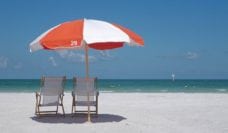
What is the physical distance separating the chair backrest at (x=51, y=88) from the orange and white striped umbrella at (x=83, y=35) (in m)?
0.79

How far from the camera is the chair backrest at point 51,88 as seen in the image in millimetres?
8484

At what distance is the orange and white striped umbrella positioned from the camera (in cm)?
730

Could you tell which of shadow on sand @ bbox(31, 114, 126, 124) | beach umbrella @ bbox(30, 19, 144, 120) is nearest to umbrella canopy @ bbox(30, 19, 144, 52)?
beach umbrella @ bbox(30, 19, 144, 120)

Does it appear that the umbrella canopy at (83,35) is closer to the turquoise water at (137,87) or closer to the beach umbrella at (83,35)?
the beach umbrella at (83,35)

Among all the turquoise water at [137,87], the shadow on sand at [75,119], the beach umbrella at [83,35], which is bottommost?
the shadow on sand at [75,119]

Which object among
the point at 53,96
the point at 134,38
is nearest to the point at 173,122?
the point at 134,38

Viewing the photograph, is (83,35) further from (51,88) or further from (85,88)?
(51,88)

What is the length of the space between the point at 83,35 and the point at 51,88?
1.75 meters

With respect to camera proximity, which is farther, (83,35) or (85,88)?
(85,88)

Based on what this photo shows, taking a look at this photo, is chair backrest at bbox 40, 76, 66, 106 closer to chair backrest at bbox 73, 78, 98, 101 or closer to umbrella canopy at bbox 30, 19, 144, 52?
chair backrest at bbox 73, 78, 98, 101

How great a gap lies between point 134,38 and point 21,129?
273 centimetres

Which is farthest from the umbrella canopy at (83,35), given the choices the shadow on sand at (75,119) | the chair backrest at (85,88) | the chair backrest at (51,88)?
the shadow on sand at (75,119)

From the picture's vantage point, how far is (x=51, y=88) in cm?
853

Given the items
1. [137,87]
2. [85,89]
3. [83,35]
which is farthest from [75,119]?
[137,87]
